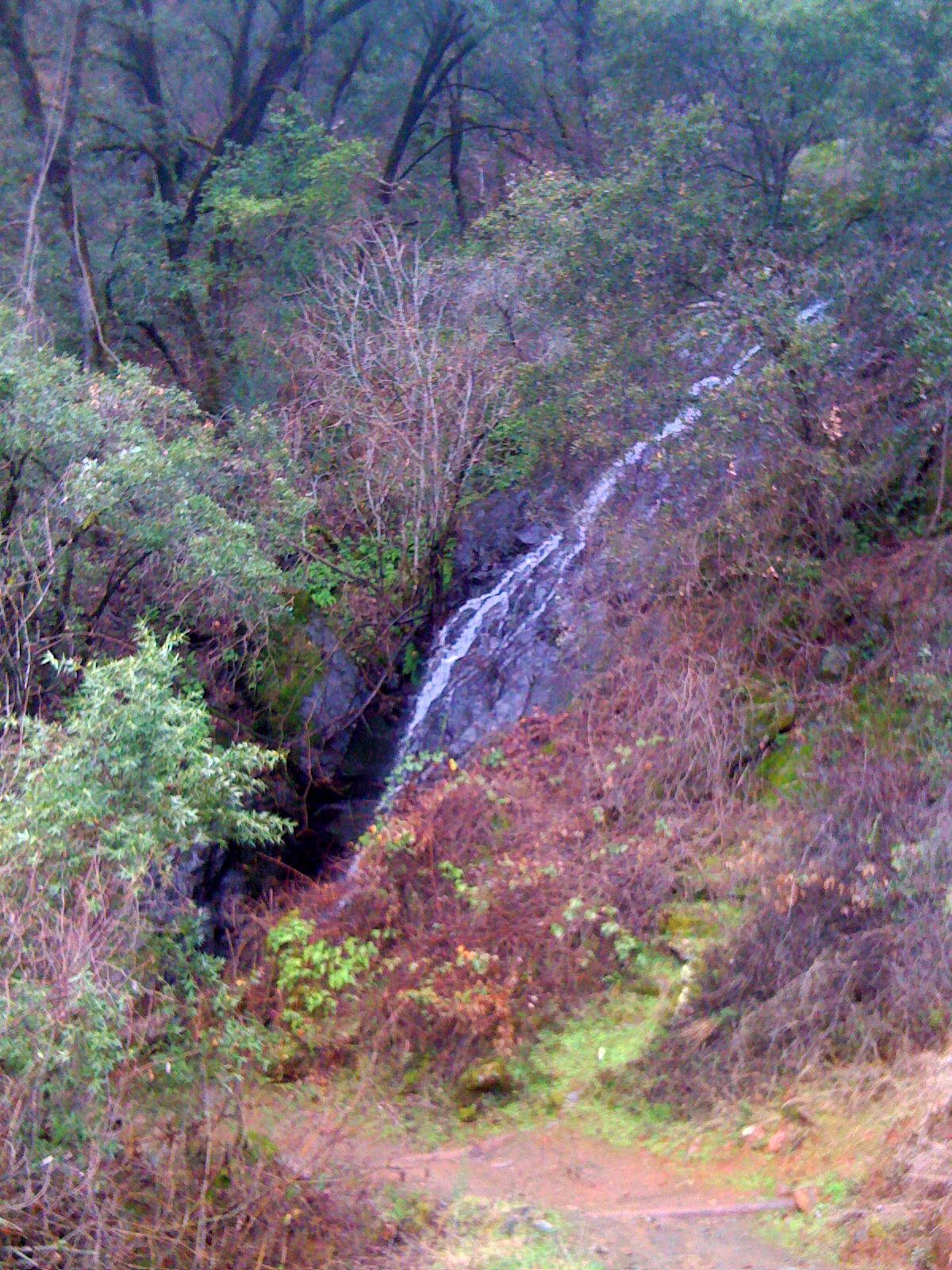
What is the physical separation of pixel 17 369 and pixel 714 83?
994 cm

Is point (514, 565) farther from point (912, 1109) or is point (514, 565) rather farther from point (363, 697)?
point (912, 1109)

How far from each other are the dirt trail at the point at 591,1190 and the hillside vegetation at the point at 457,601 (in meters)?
0.21

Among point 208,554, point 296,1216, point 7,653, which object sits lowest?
point 296,1216

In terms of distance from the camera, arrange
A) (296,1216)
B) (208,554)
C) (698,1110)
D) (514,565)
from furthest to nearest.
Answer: (514,565)
(208,554)
(698,1110)
(296,1216)

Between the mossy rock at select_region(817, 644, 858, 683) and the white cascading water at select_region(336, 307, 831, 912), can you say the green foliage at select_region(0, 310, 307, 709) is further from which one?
the mossy rock at select_region(817, 644, 858, 683)

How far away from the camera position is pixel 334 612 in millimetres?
14078

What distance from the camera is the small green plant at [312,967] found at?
28.8ft

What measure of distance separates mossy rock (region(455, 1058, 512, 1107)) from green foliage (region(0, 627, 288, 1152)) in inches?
90.7

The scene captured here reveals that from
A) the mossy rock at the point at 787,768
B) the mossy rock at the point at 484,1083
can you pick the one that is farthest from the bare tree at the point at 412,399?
the mossy rock at the point at 484,1083

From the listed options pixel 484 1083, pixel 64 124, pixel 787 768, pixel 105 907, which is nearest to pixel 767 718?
pixel 787 768

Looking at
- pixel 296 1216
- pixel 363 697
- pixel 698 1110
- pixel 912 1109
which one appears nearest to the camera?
pixel 296 1216

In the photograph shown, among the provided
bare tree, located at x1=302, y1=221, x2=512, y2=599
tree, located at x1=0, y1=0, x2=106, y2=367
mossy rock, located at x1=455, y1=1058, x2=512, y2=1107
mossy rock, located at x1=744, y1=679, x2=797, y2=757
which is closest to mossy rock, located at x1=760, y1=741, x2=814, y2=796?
mossy rock, located at x1=744, y1=679, x2=797, y2=757

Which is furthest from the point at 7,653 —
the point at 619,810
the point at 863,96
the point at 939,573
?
the point at 863,96

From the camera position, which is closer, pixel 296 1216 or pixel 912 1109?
pixel 296 1216
